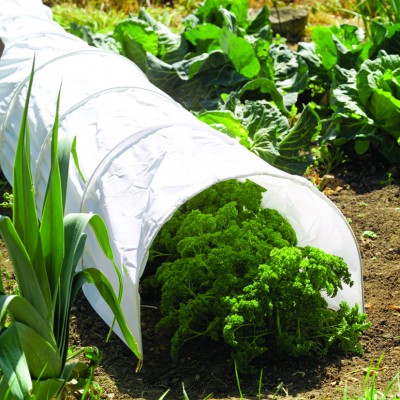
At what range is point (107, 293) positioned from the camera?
306 cm

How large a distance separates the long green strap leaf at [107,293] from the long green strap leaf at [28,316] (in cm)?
19

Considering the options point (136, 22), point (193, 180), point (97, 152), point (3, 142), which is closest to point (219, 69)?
point (136, 22)

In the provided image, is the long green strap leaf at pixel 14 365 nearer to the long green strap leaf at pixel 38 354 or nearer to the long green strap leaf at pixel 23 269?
the long green strap leaf at pixel 38 354

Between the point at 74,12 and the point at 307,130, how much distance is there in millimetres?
3793

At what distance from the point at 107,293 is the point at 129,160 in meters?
0.90

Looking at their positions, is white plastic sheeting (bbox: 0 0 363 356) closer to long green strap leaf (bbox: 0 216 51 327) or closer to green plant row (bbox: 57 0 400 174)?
long green strap leaf (bbox: 0 216 51 327)

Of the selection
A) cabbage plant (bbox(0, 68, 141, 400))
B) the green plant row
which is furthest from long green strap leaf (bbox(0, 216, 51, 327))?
the green plant row

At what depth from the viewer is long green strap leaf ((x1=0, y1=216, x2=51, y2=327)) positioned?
2793 mm

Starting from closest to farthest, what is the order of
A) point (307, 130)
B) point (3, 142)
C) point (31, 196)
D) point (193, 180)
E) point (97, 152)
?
point (31, 196), point (193, 180), point (97, 152), point (3, 142), point (307, 130)

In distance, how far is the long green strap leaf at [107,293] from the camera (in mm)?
2992

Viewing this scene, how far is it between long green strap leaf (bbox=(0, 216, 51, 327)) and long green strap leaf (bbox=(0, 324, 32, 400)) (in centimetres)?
21

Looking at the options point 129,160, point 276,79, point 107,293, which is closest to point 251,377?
point 107,293

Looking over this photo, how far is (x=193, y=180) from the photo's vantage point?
3.52 m

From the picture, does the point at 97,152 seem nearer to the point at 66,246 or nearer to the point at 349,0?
the point at 66,246
